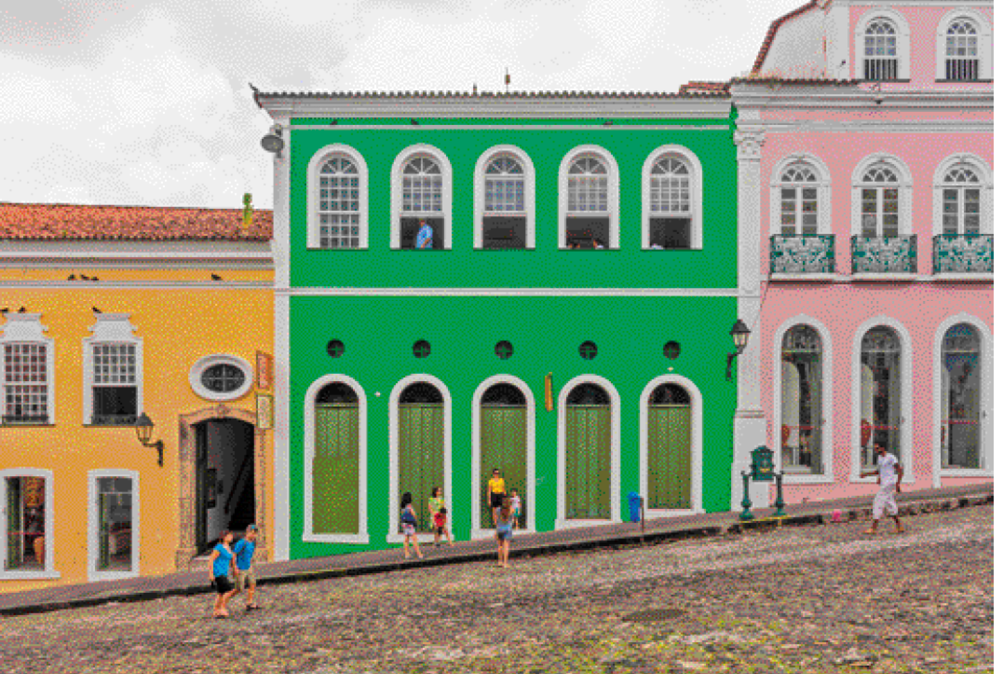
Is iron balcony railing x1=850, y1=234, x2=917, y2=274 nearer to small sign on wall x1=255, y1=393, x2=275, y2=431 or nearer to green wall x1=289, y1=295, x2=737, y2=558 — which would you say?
green wall x1=289, y1=295, x2=737, y2=558

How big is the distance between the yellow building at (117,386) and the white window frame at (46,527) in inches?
1.0

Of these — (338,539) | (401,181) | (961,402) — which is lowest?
(338,539)

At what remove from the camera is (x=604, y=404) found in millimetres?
16297

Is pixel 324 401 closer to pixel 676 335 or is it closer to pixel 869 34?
pixel 676 335

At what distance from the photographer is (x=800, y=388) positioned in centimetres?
1647

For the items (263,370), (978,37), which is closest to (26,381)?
(263,370)

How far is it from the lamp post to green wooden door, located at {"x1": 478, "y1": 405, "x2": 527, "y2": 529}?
6.36 metres

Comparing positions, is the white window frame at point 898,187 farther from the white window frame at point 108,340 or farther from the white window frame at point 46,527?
the white window frame at point 46,527

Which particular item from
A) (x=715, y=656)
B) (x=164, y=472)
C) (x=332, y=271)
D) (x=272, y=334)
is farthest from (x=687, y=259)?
(x=164, y=472)

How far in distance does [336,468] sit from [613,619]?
8.24m

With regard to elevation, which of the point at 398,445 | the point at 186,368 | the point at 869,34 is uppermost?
the point at 869,34

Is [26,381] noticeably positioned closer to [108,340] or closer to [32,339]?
[32,339]

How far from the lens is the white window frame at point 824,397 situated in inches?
635

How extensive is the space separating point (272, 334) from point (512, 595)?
25.9 feet
